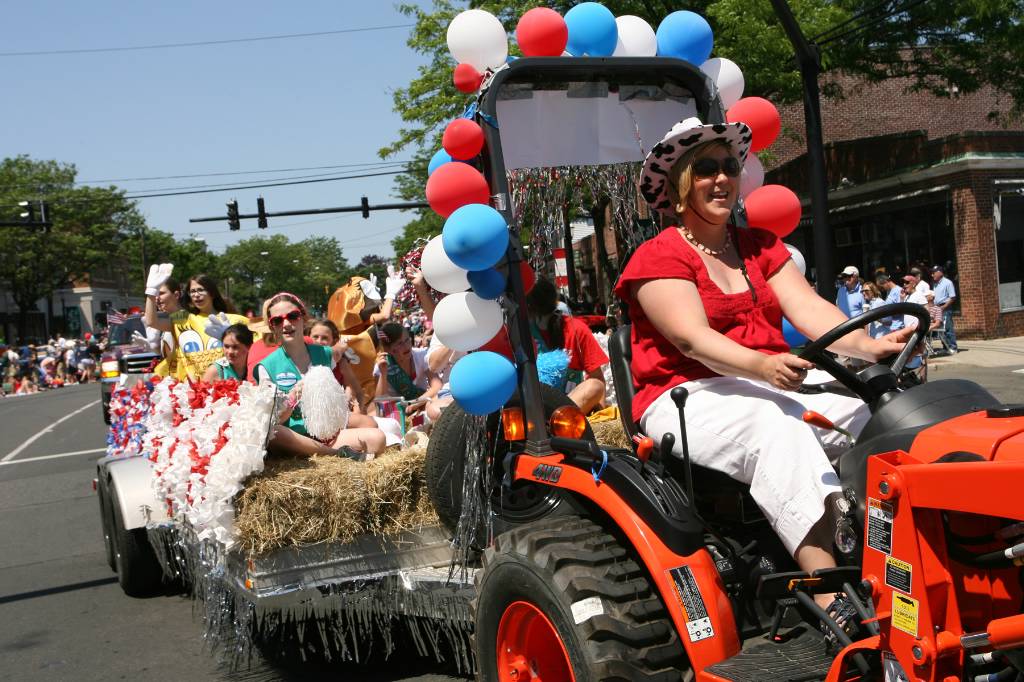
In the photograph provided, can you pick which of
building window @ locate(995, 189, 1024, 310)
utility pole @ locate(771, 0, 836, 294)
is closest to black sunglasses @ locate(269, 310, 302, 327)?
utility pole @ locate(771, 0, 836, 294)

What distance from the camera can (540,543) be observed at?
3.10 m

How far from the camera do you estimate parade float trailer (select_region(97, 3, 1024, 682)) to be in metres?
2.21

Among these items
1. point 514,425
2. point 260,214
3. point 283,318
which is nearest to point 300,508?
point 514,425

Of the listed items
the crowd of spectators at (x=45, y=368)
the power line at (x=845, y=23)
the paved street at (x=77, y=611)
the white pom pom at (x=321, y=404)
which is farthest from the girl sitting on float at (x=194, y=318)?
the crowd of spectators at (x=45, y=368)

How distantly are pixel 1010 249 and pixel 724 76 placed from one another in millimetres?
19110

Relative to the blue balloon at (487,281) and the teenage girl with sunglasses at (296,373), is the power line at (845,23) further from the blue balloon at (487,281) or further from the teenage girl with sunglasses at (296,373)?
the blue balloon at (487,281)

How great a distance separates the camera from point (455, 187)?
370 centimetres

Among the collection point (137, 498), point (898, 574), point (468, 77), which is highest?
point (468, 77)

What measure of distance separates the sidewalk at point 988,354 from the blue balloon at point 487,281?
14541 mm

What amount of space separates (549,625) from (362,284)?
705 cm

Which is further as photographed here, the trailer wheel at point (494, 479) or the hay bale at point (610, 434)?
the hay bale at point (610, 434)

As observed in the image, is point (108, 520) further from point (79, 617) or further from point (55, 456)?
point (55, 456)

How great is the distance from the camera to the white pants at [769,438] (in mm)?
2695

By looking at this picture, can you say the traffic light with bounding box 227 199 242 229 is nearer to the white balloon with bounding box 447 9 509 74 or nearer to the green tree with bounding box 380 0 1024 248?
the green tree with bounding box 380 0 1024 248
